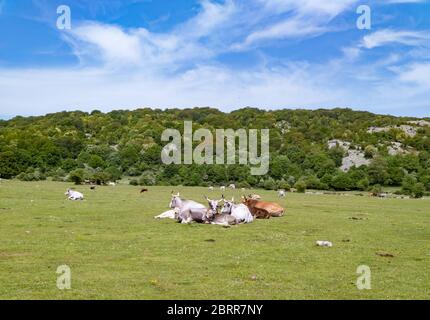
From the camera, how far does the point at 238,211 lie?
23406 millimetres

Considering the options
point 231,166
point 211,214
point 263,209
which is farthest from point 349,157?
point 211,214

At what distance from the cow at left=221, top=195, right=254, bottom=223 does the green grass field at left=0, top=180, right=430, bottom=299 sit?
0.84 meters

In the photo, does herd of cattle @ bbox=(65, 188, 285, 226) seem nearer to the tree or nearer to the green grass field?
the green grass field

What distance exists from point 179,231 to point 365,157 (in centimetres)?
7637

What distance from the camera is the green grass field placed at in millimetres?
11039

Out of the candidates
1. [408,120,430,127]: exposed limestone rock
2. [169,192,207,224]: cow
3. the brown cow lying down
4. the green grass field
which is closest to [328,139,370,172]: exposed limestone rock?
[408,120,430,127]: exposed limestone rock

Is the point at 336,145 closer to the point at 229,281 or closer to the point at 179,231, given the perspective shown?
the point at 179,231

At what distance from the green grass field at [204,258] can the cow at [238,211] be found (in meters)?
0.84

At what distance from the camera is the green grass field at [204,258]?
435 inches

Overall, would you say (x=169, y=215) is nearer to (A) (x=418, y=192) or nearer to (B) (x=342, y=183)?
(A) (x=418, y=192)

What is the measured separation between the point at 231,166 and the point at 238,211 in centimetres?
A: 5888

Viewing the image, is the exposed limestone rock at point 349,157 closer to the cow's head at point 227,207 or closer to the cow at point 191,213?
the cow's head at point 227,207

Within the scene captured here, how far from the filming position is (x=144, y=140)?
96625mm

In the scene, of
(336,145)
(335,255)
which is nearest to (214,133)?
(336,145)
